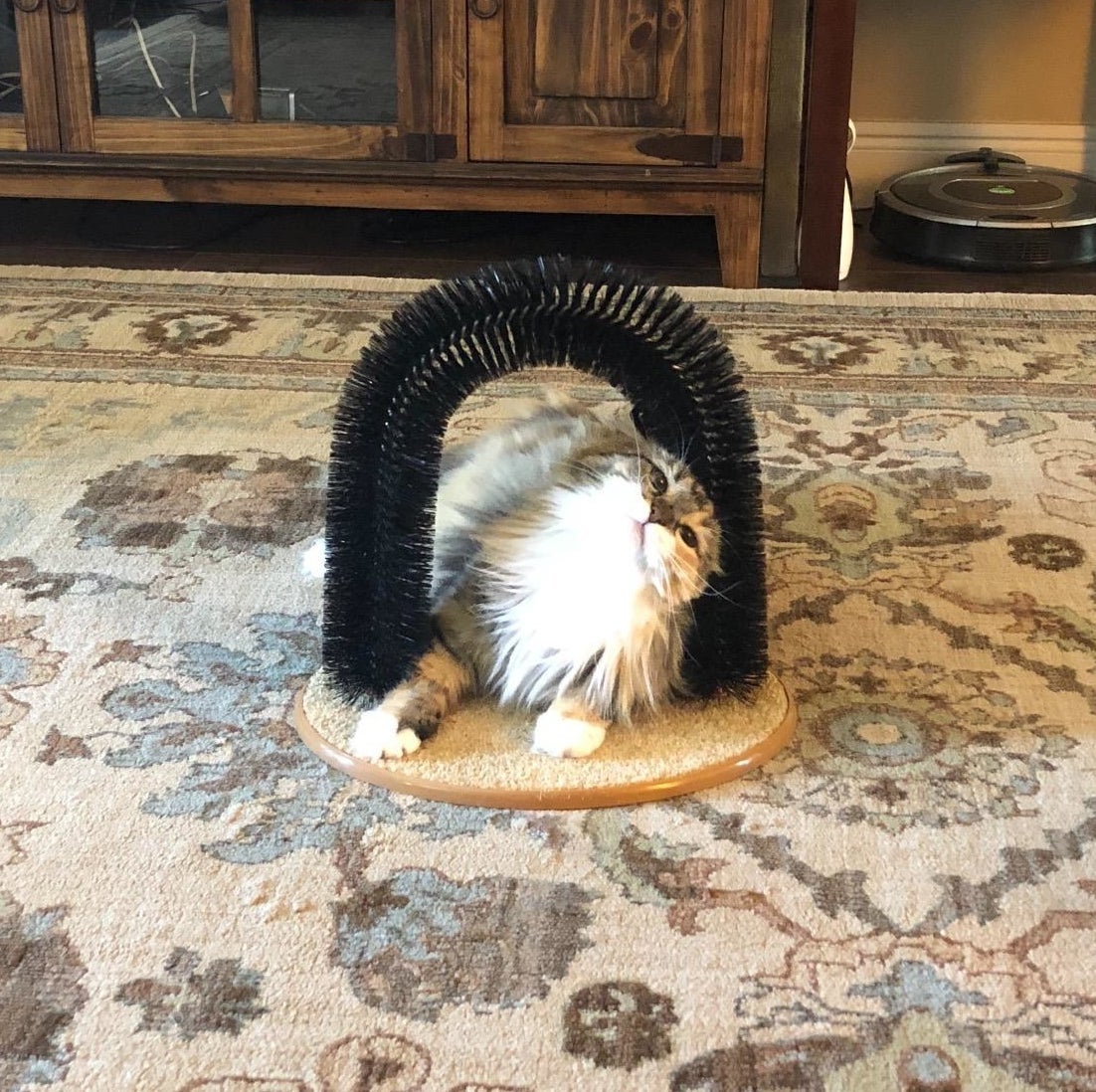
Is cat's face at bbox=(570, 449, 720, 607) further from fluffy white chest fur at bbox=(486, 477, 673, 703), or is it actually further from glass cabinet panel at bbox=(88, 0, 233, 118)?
glass cabinet panel at bbox=(88, 0, 233, 118)

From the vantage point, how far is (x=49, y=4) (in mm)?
2311

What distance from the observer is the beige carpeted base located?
1.03m

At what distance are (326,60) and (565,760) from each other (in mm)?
1644

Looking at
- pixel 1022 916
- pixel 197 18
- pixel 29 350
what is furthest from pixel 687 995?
pixel 197 18

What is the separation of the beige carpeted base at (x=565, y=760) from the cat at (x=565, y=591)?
Answer: 0.6 inches

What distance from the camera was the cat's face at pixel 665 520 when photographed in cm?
A: 102

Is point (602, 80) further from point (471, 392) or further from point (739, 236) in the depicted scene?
point (471, 392)

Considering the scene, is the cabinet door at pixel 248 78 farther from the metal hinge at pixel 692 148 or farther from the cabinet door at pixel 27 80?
the metal hinge at pixel 692 148

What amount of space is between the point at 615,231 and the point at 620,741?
74.1 inches

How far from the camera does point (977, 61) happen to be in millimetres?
2914

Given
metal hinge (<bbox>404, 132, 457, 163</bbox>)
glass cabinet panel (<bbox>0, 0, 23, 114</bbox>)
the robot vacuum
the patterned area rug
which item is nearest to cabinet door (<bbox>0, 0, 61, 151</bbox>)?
glass cabinet panel (<bbox>0, 0, 23, 114</bbox>)

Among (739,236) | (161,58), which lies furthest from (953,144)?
(161,58)

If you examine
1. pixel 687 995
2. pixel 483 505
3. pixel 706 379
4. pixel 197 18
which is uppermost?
pixel 197 18

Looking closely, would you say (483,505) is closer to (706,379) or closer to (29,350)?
(706,379)
